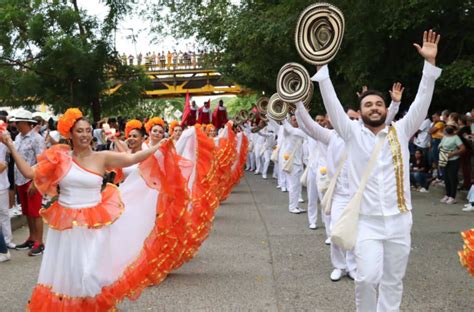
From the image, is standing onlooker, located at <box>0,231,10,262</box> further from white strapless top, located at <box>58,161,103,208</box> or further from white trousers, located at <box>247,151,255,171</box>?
white trousers, located at <box>247,151,255,171</box>

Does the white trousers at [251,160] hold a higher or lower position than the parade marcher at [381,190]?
lower

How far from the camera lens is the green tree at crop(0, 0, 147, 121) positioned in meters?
13.6

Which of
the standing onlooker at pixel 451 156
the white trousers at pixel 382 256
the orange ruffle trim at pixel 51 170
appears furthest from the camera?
the standing onlooker at pixel 451 156

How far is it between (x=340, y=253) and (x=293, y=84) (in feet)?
6.50

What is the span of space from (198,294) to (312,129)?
2054 millimetres

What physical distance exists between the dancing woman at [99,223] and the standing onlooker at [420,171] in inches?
419

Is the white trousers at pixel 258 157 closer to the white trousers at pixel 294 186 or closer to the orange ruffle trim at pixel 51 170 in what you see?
the white trousers at pixel 294 186

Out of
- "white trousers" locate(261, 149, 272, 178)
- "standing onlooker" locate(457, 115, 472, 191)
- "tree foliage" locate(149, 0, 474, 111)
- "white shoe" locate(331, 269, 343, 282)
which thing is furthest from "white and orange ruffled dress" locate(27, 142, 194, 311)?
"white trousers" locate(261, 149, 272, 178)

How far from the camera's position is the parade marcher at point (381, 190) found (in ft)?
14.1

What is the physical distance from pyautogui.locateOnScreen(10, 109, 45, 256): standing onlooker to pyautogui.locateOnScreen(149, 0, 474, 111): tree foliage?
7.43 m

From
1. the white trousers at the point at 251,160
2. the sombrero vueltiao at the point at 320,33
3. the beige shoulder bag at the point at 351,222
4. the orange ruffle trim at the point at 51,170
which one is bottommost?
the white trousers at the point at 251,160

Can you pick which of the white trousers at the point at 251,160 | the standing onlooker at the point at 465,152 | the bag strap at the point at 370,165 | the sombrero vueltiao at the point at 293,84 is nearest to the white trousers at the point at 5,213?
the sombrero vueltiao at the point at 293,84

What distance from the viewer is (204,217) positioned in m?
6.95

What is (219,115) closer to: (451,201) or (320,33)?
(451,201)
